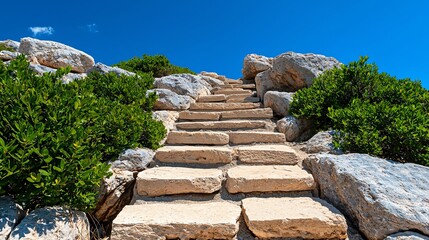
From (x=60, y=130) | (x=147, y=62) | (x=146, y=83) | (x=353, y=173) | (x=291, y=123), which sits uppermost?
(x=147, y=62)

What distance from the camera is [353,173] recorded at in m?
2.81

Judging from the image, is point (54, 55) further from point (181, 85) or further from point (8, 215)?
point (8, 215)

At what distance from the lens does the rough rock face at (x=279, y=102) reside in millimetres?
5875

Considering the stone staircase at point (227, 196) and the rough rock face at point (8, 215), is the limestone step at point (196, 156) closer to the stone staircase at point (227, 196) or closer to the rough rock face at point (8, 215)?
the stone staircase at point (227, 196)

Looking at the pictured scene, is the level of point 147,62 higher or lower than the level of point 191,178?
higher

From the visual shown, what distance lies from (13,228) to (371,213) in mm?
3219

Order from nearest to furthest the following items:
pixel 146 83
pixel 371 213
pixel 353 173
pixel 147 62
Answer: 1. pixel 371 213
2. pixel 353 173
3. pixel 146 83
4. pixel 147 62

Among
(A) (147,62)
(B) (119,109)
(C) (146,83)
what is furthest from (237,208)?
(A) (147,62)

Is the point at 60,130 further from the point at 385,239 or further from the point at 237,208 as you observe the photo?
the point at 385,239

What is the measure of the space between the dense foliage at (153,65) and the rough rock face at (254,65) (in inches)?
121

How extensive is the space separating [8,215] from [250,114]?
16.3ft

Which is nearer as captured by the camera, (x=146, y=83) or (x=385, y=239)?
(x=385, y=239)

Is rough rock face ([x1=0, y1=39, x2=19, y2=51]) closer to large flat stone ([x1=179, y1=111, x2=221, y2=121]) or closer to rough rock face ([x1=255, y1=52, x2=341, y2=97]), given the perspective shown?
large flat stone ([x1=179, y1=111, x2=221, y2=121])

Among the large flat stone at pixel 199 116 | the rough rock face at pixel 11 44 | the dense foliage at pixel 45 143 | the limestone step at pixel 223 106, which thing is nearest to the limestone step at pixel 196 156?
the dense foliage at pixel 45 143
